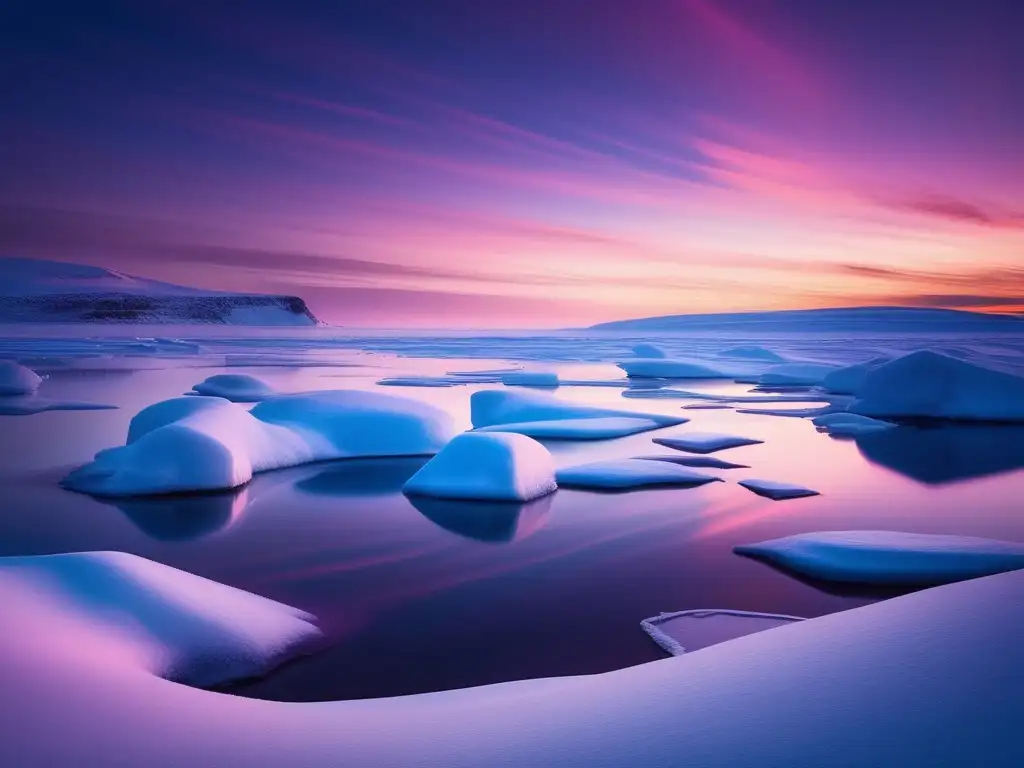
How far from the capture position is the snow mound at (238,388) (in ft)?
43.7

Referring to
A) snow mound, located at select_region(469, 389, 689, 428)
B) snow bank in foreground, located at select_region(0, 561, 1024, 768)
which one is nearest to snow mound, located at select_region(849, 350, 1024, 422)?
snow mound, located at select_region(469, 389, 689, 428)

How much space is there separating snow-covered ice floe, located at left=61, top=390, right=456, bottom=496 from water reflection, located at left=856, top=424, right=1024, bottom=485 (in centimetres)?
551

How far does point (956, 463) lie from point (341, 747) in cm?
933

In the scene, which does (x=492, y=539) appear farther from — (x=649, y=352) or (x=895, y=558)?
(x=649, y=352)

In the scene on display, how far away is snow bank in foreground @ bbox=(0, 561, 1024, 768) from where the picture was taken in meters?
1.64

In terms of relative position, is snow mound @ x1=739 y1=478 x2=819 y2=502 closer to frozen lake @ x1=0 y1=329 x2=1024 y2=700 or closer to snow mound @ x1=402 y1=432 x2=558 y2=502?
frozen lake @ x1=0 y1=329 x2=1024 y2=700

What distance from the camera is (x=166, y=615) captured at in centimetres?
306

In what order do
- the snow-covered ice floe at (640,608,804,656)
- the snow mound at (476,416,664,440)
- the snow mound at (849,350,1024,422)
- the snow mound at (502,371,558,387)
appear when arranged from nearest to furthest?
1. the snow-covered ice floe at (640,608,804,656)
2. the snow mound at (476,416,664,440)
3. the snow mound at (849,350,1024,422)
4. the snow mound at (502,371,558,387)

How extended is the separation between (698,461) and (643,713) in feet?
21.5

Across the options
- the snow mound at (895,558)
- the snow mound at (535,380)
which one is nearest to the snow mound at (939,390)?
the snow mound at (535,380)

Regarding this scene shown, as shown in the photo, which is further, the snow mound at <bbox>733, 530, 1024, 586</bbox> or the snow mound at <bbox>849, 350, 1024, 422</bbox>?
the snow mound at <bbox>849, 350, 1024, 422</bbox>

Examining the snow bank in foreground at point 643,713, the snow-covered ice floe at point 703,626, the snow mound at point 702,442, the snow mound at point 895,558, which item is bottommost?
the snow mound at point 702,442

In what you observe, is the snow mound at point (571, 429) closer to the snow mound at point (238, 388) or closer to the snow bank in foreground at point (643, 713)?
the snow mound at point (238, 388)

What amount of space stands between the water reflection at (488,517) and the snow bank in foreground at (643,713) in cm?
303
